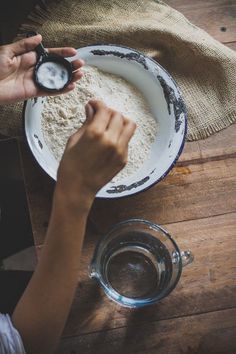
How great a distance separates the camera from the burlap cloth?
112cm

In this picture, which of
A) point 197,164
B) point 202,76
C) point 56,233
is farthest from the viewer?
point 202,76

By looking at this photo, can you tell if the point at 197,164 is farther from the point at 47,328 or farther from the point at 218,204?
the point at 47,328

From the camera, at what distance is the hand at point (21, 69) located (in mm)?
980

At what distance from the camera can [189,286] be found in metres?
0.96

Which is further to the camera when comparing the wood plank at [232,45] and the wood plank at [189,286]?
the wood plank at [232,45]

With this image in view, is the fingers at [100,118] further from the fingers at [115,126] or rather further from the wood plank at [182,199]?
the wood plank at [182,199]

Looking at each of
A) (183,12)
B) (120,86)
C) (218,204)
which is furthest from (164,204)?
(183,12)

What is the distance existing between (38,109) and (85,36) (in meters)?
0.25

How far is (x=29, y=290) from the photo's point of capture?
0.77m

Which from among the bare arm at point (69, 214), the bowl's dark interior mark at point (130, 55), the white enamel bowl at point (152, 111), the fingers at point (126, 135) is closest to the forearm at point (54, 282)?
the bare arm at point (69, 214)

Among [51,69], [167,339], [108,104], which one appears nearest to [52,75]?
[51,69]

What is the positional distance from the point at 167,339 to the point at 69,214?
37cm

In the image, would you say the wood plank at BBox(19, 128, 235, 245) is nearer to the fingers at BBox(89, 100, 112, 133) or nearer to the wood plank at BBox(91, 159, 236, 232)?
the wood plank at BBox(91, 159, 236, 232)

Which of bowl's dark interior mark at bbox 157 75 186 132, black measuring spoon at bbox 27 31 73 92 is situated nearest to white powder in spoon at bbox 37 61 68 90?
black measuring spoon at bbox 27 31 73 92
